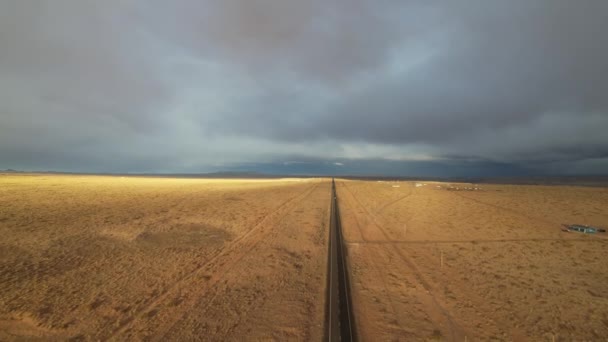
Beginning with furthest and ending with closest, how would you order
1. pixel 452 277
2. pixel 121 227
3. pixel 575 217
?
pixel 575 217, pixel 121 227, pixel 452 277

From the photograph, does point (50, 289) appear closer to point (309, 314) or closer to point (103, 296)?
point (103, 296)

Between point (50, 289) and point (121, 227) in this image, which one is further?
point (121, 227)

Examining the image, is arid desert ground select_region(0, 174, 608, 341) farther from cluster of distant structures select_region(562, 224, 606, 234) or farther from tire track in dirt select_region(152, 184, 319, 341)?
cluster of distant structures select_region(562, 224, 606, 234)

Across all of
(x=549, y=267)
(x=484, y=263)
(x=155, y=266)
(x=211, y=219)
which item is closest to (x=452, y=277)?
(x=484, y=263)

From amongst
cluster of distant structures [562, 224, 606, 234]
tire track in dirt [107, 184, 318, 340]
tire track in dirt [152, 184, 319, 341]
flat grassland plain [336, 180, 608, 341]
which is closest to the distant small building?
cluster of distant structures [562, 224, 606, 234]

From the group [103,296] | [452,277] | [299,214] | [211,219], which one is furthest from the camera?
[299,214]

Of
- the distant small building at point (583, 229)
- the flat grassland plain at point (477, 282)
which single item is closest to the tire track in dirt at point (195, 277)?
the flat grassland plain at point (477, 282)

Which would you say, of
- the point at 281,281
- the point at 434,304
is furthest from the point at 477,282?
the point at 281,281
